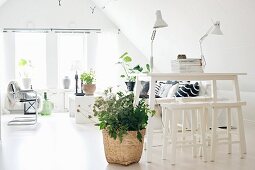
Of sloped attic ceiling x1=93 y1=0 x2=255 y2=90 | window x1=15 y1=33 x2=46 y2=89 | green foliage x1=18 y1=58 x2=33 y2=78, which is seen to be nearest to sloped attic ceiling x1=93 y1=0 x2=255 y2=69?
sloped attic ceiling x1=93 y1=0 x2=255 y2=90

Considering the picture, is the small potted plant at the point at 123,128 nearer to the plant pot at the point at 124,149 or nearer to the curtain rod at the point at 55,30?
the plant pot at the point at 124,149

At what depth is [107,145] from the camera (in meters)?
3.54

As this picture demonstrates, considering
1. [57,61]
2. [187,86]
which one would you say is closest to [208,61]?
[187,86]

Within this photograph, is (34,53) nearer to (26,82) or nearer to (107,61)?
(26,82)

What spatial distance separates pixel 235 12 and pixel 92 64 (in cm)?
494

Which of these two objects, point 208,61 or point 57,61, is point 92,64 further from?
point 208,61

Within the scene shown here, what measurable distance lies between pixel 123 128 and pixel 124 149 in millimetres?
213

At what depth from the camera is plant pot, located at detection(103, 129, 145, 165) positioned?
3451 mm

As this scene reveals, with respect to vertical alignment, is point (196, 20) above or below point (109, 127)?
above

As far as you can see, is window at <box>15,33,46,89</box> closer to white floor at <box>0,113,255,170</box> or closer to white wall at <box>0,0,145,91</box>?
white wall at <box>0,0,145,91</box>

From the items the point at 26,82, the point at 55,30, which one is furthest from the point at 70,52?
the point at 26,82

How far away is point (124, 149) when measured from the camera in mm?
3457

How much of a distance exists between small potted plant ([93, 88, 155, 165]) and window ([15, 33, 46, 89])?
5489 mm

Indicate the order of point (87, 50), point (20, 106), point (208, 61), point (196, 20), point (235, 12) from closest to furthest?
1. point (235, 12)
2. point (196, 20)
3. point (208, 61)
4. point (20, 106)
5. point (87, 50)
